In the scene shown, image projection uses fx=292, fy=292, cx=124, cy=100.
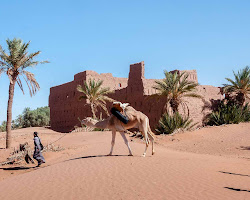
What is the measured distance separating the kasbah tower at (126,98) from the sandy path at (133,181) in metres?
13.5

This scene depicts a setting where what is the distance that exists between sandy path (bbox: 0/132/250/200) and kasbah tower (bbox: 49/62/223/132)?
13.5 metres

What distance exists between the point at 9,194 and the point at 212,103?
22.8m

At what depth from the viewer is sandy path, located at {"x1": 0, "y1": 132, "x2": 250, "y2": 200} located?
6187mm

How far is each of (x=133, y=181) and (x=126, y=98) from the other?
19839 millimetres

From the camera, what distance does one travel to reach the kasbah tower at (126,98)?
2495cm

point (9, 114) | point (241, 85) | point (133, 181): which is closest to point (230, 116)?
point (241, 85)

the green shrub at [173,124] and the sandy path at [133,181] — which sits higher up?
the green shrub at [173,124]

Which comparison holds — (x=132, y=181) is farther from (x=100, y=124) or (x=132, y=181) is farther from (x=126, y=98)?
(x=126, y=98)

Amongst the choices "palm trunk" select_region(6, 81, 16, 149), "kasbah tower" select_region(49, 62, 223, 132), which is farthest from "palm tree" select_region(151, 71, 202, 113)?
"palm trunk" select_region(6, 81, 16, 149)

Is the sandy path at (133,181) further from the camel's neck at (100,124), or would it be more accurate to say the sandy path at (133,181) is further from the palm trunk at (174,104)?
the palm trunk at (174,104)

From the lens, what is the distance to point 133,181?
7.07 meters

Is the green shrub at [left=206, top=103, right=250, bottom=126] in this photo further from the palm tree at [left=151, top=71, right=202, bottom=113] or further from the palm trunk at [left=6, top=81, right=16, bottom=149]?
the palm trunk at [left=6, top=81, right=16, bottom=149]

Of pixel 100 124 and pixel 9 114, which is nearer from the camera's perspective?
pixel 100 124

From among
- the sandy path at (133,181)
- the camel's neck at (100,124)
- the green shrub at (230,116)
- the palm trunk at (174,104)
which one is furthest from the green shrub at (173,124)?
the sandy path at (133,181)
